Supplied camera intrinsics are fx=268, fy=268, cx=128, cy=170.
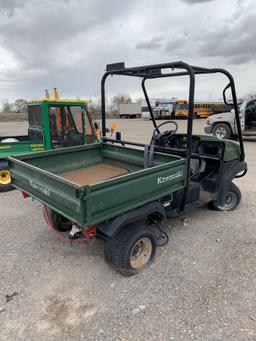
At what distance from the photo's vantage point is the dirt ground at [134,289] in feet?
6.86

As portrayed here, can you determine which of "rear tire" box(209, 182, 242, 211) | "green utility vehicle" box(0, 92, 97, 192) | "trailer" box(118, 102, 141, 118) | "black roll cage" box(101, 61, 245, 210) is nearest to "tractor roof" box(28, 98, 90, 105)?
"green utility vehicle" box(0, 92, 97, 192)

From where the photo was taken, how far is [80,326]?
212 centimetres

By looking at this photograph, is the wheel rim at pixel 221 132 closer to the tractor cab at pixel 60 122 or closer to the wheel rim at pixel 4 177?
the tractor cab at pixel 60 122

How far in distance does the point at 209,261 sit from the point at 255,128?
9.12 metres

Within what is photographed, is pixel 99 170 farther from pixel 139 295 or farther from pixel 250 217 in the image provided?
pixel 250 217

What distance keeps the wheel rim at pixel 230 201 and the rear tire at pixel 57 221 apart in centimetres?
233

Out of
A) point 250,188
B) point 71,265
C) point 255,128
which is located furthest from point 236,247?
point 255,128

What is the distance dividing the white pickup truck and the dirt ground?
24.7ft

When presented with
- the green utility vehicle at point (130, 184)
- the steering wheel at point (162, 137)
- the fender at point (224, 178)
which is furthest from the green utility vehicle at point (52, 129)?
the fender at point (224, 178)

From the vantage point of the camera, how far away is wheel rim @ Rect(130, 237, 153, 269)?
8.98 feet

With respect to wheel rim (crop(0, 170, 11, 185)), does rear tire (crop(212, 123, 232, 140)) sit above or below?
above

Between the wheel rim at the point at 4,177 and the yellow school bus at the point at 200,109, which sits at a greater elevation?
the yellow school bus at the point at 200,109

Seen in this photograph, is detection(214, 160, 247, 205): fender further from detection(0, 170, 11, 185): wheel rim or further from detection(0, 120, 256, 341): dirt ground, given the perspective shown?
detection(0, 170, 11, 185): wheel rim

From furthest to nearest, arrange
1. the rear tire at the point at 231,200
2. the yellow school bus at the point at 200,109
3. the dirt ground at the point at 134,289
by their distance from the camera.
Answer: the yellow school bus at the point at 200,109 → the rear tire at the point at 231,200 → the dirt ground at the point at 134,289
